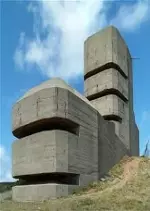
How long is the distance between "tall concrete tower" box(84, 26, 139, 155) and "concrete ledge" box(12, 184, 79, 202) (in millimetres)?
5199

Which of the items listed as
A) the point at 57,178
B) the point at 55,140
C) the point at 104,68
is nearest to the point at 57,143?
the point at 55,140

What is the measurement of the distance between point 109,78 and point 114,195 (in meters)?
6.41

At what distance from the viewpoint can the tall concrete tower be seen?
1564cm

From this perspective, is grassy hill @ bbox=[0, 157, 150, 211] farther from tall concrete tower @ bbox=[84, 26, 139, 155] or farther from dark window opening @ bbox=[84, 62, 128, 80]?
dark window opening @ bbox=[84, 62, 128, 80]

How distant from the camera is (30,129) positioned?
480 inches

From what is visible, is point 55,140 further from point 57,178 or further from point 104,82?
point 104,82

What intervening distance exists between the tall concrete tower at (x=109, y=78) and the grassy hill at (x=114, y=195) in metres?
2.26

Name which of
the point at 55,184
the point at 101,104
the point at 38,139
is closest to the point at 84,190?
the point at 55,184

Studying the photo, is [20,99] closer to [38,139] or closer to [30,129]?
[30,129]

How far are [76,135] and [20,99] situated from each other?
7.61 ft

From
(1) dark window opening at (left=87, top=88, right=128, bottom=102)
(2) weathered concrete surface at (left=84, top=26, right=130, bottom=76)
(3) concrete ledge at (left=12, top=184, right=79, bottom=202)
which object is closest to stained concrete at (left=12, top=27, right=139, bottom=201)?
(3) concrete ledge at (left=12, top=184, right=79, bottom=202)

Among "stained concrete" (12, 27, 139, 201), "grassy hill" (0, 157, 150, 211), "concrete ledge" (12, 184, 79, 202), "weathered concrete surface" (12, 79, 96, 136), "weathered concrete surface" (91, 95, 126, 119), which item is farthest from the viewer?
"weathered concrete surface" (91, 95, 126, 119)

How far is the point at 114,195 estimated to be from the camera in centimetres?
1034

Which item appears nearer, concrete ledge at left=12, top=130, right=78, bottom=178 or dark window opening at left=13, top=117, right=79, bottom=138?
concrete ledge at left=12, top=130, right=78, bottom=178
